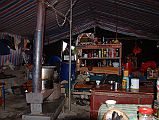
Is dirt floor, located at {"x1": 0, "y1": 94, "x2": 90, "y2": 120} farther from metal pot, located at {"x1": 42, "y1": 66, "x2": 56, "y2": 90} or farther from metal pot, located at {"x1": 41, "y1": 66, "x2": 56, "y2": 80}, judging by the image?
metal pot, located at {"x1": 41, "y1": 66, "x2": 56, "y2": 80}

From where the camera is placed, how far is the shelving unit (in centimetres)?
984

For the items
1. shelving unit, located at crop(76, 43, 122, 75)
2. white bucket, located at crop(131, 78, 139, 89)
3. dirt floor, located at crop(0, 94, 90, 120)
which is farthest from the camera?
shelving unit, located at crop(76, 43, 122, 75)

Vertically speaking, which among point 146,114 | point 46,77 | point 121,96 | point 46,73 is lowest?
point 121,96

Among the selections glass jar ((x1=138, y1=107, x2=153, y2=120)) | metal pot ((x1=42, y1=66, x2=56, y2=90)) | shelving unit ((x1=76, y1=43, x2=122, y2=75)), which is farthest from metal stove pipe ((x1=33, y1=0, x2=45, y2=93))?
shelving unit ((x1=76, y1=43, x2=122, y2=75))

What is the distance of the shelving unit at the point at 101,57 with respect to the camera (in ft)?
32.3

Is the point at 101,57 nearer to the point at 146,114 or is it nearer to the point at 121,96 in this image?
the point at 121,96

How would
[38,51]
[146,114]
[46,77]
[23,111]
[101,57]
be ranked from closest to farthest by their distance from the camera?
1. [146,114]
2. [38,51]
3. [46,77]
4. [23,111]
5. [101,57]

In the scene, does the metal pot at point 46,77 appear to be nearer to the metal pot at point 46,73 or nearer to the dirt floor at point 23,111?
the metal pot at point 46,73

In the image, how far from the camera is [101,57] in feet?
32.7

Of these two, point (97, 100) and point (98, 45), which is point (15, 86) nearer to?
point (98, 45)

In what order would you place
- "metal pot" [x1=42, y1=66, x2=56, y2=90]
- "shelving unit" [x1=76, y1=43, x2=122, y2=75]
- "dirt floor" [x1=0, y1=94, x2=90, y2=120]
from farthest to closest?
"shelving unit" [x1=76, y1=43, x2=122, y2=75] → "dirt floor" [x1=0, y1=94, x2=90, y2=120] → "metal pot" [x1=42, y1=66, x2=56, y2=90]

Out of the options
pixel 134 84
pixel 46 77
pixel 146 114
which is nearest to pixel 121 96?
pixel 134 84

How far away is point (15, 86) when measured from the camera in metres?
10.4

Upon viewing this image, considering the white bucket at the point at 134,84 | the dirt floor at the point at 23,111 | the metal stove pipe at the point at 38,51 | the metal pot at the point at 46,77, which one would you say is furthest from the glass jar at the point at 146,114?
the dirt floor at the point at 23,111
